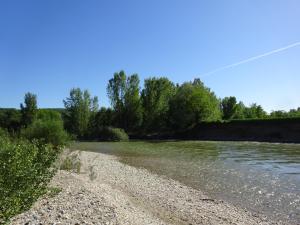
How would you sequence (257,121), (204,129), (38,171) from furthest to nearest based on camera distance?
(204,129), (257,121), (38,171)

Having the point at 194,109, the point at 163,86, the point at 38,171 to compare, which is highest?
the point at 163,86

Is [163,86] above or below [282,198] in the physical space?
above

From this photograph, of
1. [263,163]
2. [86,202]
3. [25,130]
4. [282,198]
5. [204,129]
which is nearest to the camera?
[86,202]

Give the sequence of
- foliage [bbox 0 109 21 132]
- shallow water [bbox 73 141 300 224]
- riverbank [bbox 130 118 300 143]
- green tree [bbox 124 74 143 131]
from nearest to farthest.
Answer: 1. shallow water [bbox 73 141 300 224]
2. riverbank [bbox 130 118 300 143]
3. green tree [bbox 124 74 143 131]
4. foliage [bbox 0 109 21 132]

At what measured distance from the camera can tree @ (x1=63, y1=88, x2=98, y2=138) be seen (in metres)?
87.3

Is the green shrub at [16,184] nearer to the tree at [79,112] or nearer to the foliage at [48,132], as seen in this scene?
the foliage at [48,132]

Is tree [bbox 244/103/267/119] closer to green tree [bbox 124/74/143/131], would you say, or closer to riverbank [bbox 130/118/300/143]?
riverbank [bbox 130/118/300/143]

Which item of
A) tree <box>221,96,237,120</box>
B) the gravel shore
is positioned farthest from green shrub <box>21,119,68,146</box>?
tree <box>221,96,237,120</box>

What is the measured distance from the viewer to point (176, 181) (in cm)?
1923

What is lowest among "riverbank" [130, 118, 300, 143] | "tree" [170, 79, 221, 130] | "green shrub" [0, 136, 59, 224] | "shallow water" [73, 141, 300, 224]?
"shallow water" [73, 141, 300, 224]

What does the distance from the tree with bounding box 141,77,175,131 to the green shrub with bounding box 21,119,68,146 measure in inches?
2101

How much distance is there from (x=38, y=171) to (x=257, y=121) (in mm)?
62817

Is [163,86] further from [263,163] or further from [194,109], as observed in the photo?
[263,163]

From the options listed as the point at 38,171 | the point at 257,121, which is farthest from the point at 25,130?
the point at 257,121
